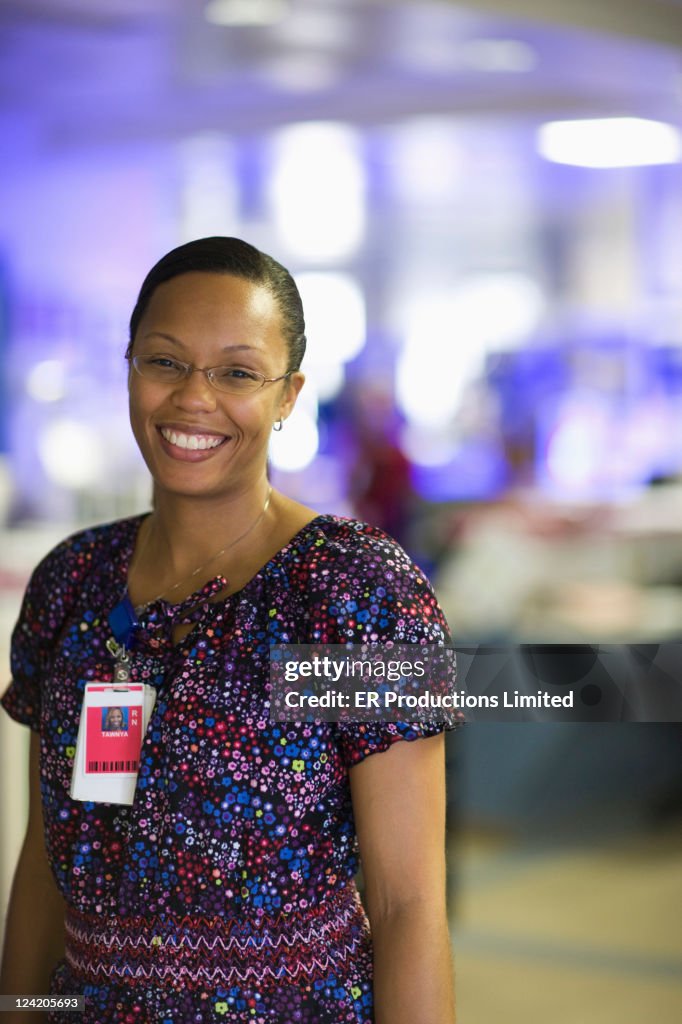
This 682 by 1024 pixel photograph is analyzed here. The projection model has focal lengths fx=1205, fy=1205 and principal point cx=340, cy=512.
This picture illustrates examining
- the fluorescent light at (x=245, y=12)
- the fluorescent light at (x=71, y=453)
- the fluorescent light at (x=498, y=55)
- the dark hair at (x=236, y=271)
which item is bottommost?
the dark hair at (x=236, y=271)

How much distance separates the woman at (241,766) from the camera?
1028mm

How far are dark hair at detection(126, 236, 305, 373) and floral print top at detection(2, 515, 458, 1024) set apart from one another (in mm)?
181

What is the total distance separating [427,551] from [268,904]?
4.02 m

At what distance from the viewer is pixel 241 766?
1.03m

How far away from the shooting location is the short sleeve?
102 centimetres

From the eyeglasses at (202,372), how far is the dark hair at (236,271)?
0.04m

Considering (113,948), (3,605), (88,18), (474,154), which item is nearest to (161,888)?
(113,948)

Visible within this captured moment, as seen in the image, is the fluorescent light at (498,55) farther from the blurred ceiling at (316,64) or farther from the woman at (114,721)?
the woman at (114,721)

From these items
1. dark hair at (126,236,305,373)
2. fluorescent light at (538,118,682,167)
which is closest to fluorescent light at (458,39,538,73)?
fluorescent light at (538,118,682,167)

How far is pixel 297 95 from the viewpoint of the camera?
6.91 metres

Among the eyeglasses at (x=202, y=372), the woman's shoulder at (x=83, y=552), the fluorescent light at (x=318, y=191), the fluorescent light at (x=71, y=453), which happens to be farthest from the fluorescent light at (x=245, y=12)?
the eyeglasses at (x=202, y=372)

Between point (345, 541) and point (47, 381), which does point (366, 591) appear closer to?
point (345, 541)

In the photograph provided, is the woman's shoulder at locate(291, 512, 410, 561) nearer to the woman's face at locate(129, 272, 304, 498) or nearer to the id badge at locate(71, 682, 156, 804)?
the woman's face at locate(129, 272, 304, 498)

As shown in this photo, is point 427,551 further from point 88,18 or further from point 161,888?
point 161,888
